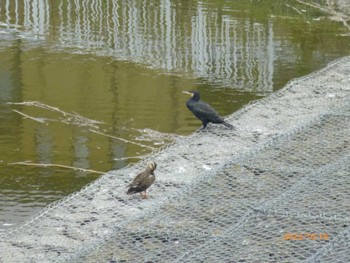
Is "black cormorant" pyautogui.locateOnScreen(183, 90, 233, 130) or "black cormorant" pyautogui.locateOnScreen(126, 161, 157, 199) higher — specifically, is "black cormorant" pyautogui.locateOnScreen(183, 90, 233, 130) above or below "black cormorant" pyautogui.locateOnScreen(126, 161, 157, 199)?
above

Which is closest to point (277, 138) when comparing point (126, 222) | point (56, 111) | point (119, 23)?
point (126, 222)

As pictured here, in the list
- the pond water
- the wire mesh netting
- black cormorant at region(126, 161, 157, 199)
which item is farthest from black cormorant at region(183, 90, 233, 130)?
black cormorant at region(126, 161, 157, 199)

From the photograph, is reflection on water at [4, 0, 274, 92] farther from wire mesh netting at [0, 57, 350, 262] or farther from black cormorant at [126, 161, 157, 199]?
black cormorant at [126, 161, 157, 199]

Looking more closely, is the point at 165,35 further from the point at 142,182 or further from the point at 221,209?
the point at 221,209

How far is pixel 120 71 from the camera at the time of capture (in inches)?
625

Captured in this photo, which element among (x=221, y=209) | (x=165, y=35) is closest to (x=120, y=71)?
(x=165, y=35)

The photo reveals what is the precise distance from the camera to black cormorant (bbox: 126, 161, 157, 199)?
8.52 metres

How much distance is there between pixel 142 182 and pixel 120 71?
749cm

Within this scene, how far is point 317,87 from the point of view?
12570 millimetres

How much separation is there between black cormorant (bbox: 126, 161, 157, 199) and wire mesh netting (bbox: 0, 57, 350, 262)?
0.35ft

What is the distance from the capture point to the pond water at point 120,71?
11.8 metres

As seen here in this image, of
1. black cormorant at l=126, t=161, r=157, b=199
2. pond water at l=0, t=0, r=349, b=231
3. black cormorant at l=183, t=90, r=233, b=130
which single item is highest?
black cormorant at l=183, t=90, r=233, b=130

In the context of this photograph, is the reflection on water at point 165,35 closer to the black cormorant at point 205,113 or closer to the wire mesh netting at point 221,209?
the black cormorant at point 205,113

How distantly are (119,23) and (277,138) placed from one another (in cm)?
1008
